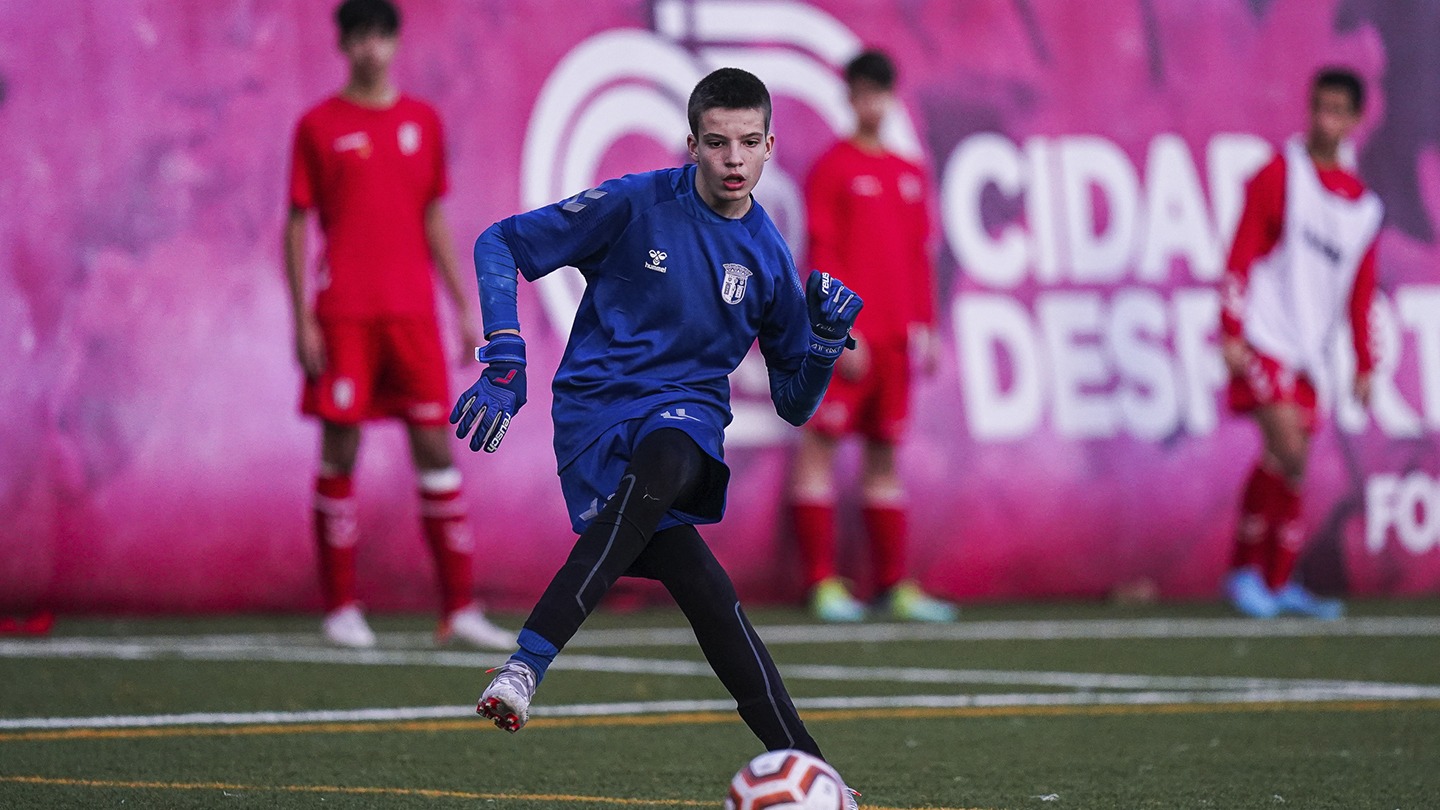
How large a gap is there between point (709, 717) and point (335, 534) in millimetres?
2397

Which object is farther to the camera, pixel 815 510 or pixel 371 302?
pixel 815 510

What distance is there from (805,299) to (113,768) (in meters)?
2.07

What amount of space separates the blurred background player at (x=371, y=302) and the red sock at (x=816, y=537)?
76.6 inches

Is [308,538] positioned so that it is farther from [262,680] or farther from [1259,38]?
[1259,38]

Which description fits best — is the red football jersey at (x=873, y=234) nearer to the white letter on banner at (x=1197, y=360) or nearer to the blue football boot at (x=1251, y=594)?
the white letter on banner at (x=1197, y=360)

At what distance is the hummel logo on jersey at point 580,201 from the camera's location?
4297 mm

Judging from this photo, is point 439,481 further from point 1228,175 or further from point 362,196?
point 1228,175

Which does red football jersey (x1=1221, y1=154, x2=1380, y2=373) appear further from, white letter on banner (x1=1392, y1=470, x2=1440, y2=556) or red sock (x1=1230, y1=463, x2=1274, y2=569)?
white letter on banner (x1=1392, y1=470, x2=1440, y2=556)

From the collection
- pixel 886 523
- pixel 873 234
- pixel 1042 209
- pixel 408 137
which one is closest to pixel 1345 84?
pixel 1042 209

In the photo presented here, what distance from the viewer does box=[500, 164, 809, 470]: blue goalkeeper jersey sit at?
425 centimetres

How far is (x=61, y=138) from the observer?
8.32m

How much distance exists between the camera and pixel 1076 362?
9875 mm

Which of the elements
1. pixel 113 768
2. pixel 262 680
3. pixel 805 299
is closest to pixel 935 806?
Result: pixel 805 299

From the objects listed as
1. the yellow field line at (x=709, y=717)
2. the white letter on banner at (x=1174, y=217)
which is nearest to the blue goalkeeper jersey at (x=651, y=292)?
the yellow field line at (x=709, y=717)
